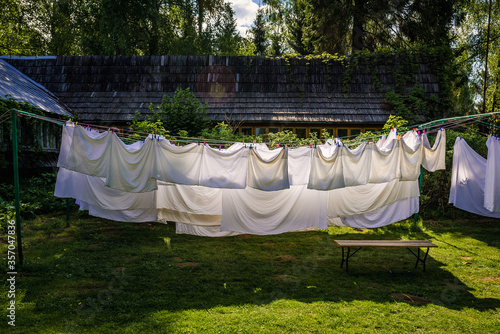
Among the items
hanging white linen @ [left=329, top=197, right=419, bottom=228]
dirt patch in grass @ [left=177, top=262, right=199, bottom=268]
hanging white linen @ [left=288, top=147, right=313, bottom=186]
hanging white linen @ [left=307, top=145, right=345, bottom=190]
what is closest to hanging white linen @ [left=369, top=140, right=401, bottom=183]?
hanging white linen @ [left=307, top=145, right=345, bottom=190]

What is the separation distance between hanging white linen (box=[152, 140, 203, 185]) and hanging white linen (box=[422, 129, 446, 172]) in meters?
4.84

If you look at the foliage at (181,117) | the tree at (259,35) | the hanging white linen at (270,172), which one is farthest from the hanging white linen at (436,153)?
the tree at (259,35)

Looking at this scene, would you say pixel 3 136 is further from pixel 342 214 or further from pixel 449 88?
pixel 449 88

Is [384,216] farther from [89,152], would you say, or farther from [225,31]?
[225,31]

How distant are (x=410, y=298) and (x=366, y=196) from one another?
2.62m

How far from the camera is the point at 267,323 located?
4.20m

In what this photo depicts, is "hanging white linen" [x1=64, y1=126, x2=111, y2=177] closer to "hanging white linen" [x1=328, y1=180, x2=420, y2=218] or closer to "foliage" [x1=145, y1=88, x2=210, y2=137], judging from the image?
"foliage" [x1=145, y1=88, x2=210, y2=137]

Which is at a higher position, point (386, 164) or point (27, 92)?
point (27, 92)

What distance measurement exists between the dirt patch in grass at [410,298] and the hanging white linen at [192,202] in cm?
349

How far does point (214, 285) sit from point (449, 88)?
13182 millimetres

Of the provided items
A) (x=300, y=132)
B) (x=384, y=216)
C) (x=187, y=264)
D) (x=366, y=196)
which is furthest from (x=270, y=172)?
(x=300, y=132)

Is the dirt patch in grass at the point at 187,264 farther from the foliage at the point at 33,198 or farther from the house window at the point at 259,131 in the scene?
the house window at the point at 259,131

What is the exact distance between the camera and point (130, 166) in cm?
628

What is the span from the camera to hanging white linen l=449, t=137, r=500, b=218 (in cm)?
710
